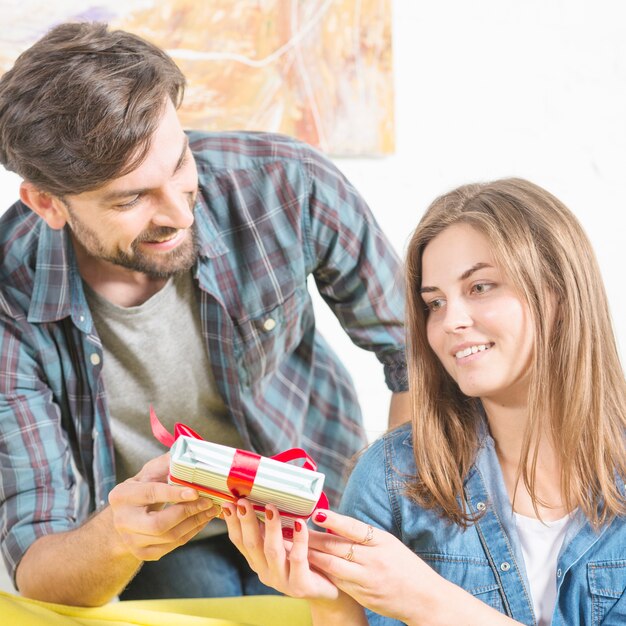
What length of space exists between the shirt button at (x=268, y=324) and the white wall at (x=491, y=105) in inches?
50.8

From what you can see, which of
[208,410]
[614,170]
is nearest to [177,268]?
[208,410]

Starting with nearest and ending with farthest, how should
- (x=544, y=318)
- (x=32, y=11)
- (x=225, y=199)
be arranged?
(x=544, y=318) < (x=225, y=199) < (x=32, y=11)

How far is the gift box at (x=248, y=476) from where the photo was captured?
0.86 meters

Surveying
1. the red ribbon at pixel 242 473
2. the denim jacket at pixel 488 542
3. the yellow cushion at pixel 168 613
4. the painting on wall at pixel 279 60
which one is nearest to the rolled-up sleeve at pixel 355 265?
the denim jacket at pixel 488 542

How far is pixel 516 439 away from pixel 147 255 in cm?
66

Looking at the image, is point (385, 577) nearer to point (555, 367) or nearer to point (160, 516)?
point (160, 516)

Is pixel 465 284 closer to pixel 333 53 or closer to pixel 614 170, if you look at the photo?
pixel 333 53

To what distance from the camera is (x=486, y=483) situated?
1262mm

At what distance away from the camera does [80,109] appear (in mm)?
1300

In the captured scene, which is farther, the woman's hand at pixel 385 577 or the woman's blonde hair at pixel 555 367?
the woman's blonde hair at pixel 555 367

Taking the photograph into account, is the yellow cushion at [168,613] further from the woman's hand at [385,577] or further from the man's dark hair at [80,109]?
the man's dark hair at [80,109]

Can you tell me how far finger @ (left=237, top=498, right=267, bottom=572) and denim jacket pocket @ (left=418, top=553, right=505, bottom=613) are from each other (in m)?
0.31

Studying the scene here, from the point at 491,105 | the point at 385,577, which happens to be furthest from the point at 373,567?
the point at 491,105

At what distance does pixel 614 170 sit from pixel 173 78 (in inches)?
78.6
